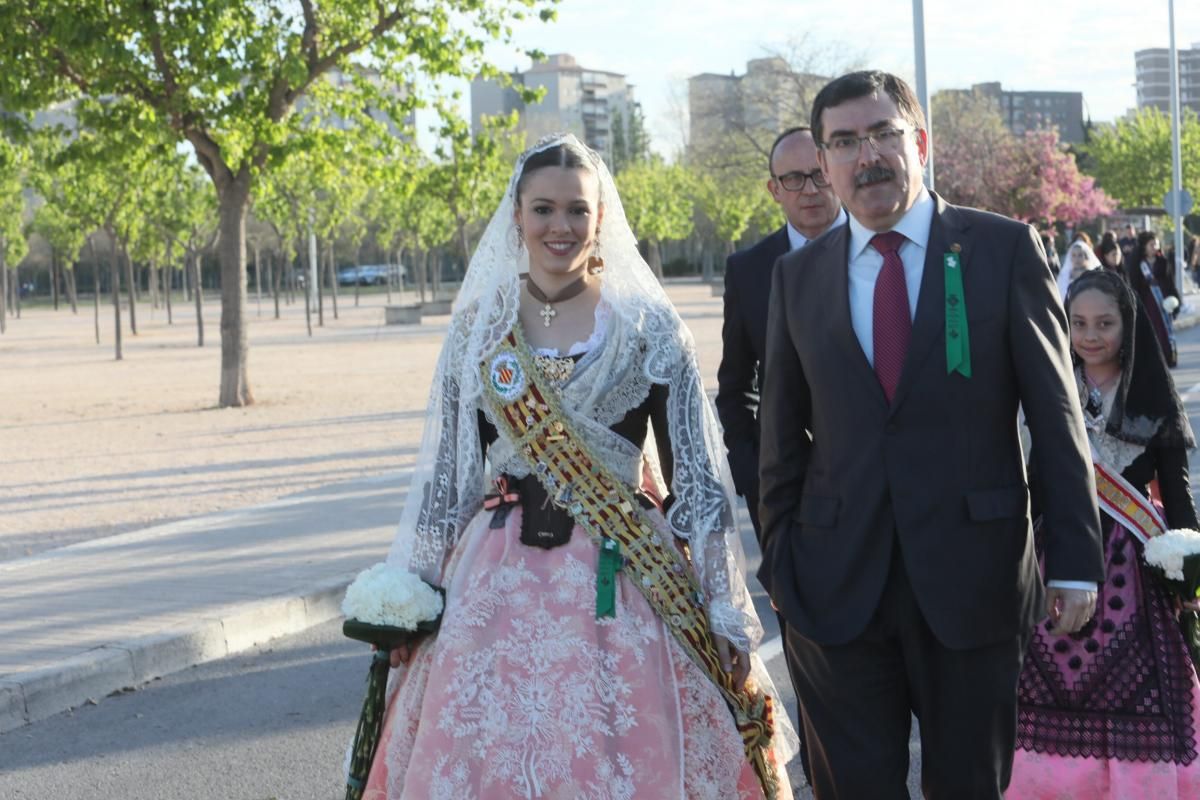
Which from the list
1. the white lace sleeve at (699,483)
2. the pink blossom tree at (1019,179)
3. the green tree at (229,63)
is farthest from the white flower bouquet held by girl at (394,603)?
the pink blossom tree at (1019,179)

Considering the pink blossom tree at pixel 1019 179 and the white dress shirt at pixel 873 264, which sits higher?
the pink blossom tree at pixel 1019 179

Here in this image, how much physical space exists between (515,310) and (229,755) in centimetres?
248

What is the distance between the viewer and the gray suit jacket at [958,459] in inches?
119

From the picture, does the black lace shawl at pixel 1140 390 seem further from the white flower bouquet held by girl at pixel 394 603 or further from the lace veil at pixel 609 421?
the white flower bouquet held by girl at pixel 394 603

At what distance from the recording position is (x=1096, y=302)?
476cm

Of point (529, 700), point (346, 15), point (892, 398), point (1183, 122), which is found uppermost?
point (1183, 122)

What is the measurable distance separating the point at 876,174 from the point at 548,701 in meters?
1.37

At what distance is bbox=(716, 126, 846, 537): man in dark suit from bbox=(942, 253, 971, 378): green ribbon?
59.6 inches

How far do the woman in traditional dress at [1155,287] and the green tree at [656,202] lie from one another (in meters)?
38.4

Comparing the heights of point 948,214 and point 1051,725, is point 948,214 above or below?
above

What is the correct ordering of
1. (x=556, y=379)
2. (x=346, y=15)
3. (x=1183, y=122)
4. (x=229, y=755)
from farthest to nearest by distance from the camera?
1. (x=1183, y=122)
2. (x=346, y=15)
3. (x=229, y=755)
4. (x=556, y=379)

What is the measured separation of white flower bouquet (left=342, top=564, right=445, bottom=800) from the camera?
3.59 m

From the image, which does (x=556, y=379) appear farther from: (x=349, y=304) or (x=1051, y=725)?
(x=349, y=304)

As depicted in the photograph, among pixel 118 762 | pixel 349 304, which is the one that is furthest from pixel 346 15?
pixel 349 304
